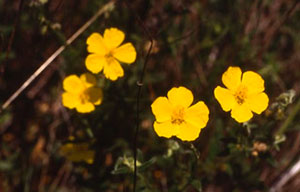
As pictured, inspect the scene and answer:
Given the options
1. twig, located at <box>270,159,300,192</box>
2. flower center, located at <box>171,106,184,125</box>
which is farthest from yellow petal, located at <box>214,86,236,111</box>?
twig, located at <box>270,159,300,192</box>

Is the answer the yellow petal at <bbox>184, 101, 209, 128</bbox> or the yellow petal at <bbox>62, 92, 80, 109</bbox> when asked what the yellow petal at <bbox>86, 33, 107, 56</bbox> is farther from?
the yellow petal at <bbox>184, 101, 209, 128</bbox>

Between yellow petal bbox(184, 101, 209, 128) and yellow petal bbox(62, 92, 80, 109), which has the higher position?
yellow petal bbox(62, 92, 80, 109)

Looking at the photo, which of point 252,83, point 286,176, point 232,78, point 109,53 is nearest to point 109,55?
point 109,53

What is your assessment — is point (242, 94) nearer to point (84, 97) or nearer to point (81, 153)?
point (84, 97)

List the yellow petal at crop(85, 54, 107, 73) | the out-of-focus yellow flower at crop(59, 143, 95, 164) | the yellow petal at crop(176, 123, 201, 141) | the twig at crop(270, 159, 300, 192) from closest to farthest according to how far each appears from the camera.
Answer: the yellow petal at crop(176, 123, 201, 141) → the yellow petal at crop(85, 54, 107, 73) → the out-of-focus yellow flower at crop(59, 143, 95, 164) → the twig at crop(270, 159, 300, 192)

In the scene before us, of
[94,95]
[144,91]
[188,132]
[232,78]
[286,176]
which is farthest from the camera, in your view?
[144,91]

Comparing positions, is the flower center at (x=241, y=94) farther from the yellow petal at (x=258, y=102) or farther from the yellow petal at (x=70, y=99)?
the yellow petal at (x=70, y=99)
